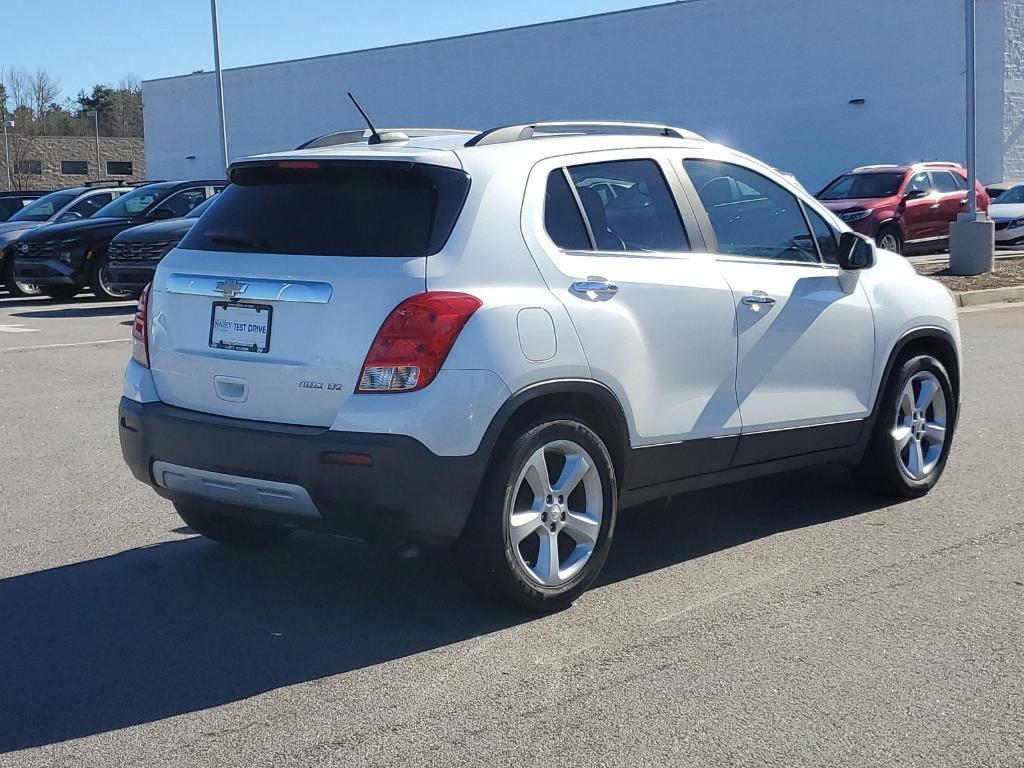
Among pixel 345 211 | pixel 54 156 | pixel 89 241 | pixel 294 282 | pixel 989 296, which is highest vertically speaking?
pixel 54 156

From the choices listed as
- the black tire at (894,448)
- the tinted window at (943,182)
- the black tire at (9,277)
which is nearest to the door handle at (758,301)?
the black tire at (894,448)

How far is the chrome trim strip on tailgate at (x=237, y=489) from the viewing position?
15.1ft

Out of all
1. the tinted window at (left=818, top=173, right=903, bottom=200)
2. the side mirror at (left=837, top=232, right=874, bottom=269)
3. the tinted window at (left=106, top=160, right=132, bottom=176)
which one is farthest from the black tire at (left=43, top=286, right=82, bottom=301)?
the tinted window at (left=106, top=160, right=132, bottom=176)

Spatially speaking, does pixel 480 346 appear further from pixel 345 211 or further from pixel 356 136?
pixel 356 136

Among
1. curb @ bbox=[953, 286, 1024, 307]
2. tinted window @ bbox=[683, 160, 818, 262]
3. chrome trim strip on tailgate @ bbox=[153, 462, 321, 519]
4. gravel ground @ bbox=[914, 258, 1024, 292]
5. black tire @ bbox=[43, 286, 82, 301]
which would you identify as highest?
tinted window @ bbox=[683, 160, 818, 262]

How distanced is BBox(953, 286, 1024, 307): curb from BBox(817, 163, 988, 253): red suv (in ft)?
14.5

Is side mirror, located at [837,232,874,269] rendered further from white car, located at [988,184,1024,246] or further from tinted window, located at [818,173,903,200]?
white car, located at [988,184,1024,246]

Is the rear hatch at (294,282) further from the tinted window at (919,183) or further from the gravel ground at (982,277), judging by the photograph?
the tinted window at (919,183)

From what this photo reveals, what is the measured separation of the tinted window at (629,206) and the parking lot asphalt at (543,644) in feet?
4.59

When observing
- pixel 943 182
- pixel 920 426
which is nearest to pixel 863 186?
pixel 943 182

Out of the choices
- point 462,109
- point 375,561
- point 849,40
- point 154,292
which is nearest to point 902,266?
point 375,561

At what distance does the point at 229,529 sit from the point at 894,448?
3277 millimetres

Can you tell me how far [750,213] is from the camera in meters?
6.01

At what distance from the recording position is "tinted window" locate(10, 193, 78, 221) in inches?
864
